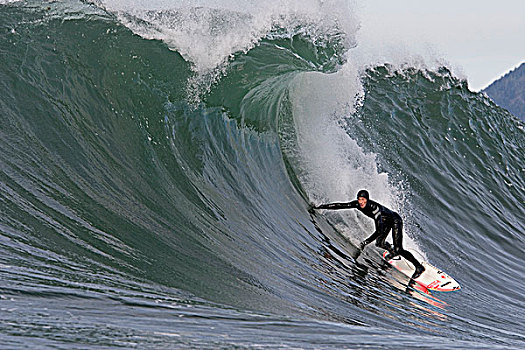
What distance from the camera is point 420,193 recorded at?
37.9ft

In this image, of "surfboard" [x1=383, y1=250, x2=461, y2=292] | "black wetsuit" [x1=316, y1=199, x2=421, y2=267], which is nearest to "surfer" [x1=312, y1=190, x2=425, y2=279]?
"black wetsuit" [x1=316, y1=199, x2=421, y2=267]

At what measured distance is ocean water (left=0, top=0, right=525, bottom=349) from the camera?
440cm

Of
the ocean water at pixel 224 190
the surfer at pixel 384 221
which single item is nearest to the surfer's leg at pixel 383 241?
the surfer at pixel 384 221

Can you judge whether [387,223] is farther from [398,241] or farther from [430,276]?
[430,276]

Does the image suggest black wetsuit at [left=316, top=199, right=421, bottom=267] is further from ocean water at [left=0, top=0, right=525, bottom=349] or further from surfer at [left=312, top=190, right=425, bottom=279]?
ocean water at [left=0, top=0, right=525, bottom=349]

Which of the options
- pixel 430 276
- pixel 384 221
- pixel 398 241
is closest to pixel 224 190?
pixel 384 221

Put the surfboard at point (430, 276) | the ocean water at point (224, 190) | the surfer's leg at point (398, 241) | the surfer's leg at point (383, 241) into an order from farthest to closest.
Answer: the surfer's leg at point (383, 241) → the surfer's leg at point (398, 241) → the surfboard at point (430, 276) → the ocean water at point (224, 190)

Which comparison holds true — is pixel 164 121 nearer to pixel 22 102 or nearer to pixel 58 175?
pixel 22 102

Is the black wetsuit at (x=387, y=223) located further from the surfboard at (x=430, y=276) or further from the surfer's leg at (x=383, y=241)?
the surfboard at (x=430, y=276)

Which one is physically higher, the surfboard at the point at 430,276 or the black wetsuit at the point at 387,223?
the black wetsuit at the point at 387,223

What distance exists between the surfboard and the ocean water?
0.26m

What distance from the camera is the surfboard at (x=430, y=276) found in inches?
309

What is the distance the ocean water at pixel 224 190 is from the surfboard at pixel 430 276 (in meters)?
0.26

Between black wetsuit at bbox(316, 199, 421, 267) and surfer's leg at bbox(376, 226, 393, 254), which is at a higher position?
black wetsuit at bbox(316, 199, 421, 267)
